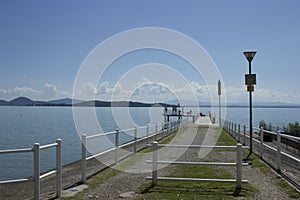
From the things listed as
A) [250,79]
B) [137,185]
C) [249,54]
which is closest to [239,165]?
[137,185]

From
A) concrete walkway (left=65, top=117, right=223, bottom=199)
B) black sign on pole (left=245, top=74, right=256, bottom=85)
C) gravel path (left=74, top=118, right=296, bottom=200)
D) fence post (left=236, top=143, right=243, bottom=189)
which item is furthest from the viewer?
black sign on pole (left=245, top=74, right=256, bottom=85)

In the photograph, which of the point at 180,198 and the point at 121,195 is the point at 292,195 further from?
the point at 121,195

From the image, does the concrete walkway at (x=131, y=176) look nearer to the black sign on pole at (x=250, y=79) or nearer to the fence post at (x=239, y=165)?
the fence post at (x=239, y=165)

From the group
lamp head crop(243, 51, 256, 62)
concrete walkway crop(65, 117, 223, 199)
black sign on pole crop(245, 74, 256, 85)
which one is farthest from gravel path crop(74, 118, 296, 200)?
lamp head crop(243, 51, 256, 62)

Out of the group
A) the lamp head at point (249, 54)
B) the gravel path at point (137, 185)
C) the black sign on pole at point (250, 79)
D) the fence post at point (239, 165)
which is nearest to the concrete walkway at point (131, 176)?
the gravel path at point (137, 185)

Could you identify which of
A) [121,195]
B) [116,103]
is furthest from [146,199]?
[116,103]

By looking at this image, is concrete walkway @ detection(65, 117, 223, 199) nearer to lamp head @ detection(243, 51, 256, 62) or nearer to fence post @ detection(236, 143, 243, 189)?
fence post @ detection(236, 143, 243, 189)

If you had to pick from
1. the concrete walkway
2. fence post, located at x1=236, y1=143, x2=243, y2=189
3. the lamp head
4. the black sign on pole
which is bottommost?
the concrete walkway

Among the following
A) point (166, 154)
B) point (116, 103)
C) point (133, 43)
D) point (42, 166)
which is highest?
point (133, 43)

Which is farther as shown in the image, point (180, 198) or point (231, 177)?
point (231, 177)

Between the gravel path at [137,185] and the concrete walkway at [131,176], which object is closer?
the gravel path at [137,185]

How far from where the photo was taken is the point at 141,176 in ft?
31.1

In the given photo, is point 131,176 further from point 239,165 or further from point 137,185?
point 239,165

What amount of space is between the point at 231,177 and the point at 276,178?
1141mm
